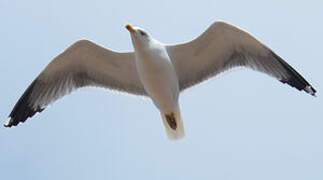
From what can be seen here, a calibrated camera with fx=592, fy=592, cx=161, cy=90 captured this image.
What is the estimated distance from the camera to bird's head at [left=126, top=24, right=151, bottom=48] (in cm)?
589

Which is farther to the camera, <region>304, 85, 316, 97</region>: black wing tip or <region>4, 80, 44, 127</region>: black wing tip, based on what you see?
<region>4, 80, 44, 127</region>: black wing tip

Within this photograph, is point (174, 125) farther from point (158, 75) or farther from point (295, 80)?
point (295, 80)

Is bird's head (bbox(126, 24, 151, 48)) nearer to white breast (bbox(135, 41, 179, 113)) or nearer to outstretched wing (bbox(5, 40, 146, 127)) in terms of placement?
white breast (bbox(135, 41, 179, 113))

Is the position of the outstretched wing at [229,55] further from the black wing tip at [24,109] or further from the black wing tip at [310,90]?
the black wing tip at [24,109]

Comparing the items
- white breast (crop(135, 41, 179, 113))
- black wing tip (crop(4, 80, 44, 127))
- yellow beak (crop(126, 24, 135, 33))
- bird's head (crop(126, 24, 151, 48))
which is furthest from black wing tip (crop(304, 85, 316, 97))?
black wing tip (crop(4, 80, 44, 127))

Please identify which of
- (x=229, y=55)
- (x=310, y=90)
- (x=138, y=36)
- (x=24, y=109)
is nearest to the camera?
(x=138, y=36)

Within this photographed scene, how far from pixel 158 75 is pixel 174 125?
692 mm

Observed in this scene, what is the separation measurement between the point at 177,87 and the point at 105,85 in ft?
3.12

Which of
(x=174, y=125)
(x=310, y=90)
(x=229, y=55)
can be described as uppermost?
(x=229, y=55)

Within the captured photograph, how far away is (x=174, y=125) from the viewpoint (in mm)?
6395

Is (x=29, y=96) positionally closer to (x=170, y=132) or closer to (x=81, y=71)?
(x=81, y=71)

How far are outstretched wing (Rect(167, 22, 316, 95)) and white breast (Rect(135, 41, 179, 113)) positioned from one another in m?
0.32

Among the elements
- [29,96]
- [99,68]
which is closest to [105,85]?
[99,68]

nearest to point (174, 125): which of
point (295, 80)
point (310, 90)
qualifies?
point (295, 80)
